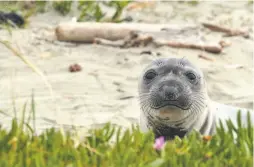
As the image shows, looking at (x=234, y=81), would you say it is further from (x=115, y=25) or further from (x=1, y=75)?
(x=1, y=75)

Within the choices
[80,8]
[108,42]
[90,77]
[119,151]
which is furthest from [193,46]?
[119,151]

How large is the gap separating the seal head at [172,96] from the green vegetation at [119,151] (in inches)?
27.2

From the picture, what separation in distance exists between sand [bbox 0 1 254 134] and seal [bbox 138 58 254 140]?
1195 millimetres

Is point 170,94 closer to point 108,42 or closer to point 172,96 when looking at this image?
point 172,96

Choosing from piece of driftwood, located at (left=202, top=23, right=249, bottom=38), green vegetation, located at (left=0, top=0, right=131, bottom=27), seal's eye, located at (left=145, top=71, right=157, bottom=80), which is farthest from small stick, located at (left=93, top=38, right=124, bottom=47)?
seal's eye, located at (left=145, top=71, right=157, bottom=80)

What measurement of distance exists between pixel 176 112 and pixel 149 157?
3.62 feet

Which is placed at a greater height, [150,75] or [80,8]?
[80,8]

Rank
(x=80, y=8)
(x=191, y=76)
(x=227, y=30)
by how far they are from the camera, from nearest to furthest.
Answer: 1. (x=191, y=76)
2. (x=227, y=30)
3. (x=80, y=8)

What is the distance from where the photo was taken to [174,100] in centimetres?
398

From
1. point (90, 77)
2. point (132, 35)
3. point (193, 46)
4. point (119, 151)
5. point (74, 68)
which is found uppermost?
point (132, 35)

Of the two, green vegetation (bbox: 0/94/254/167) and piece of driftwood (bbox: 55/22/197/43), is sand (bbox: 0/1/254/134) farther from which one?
green vegetation (bbox: 0/94/254/167)

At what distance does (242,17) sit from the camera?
9.60m

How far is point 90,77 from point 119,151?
3.72 m

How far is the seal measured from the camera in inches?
158
